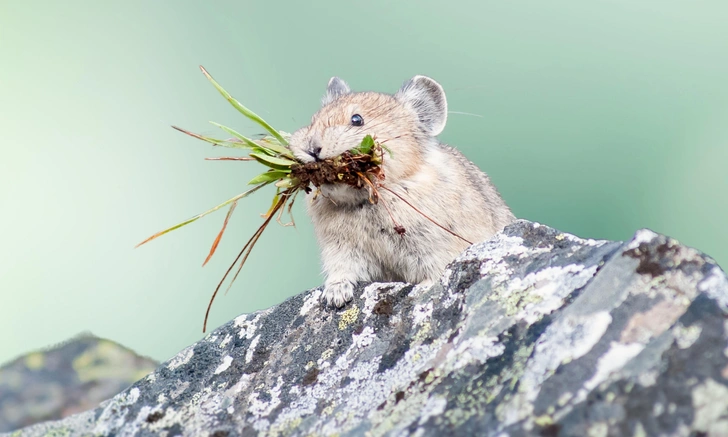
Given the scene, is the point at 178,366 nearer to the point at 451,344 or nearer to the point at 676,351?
the point at 451,344

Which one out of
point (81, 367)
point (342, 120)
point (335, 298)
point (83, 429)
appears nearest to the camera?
point (83, 429)

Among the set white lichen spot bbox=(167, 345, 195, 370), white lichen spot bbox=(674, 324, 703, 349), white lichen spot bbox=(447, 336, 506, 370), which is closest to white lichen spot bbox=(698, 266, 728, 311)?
white lichen spot bbox=(674, 324, 703, 349)

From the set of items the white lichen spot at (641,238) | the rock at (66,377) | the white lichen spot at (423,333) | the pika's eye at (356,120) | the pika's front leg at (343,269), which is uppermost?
the rock at (66,377)

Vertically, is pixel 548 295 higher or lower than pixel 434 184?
lower

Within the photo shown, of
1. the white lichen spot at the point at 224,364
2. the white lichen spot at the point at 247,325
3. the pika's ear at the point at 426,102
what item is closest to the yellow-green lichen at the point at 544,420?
the white lichen spot at the point at 224,364

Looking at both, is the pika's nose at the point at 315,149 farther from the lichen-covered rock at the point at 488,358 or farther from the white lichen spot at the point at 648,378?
the white lichen spot at the point at 648,378

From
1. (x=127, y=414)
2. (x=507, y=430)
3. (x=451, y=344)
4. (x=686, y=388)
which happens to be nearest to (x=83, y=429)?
(x=127, y=414)
